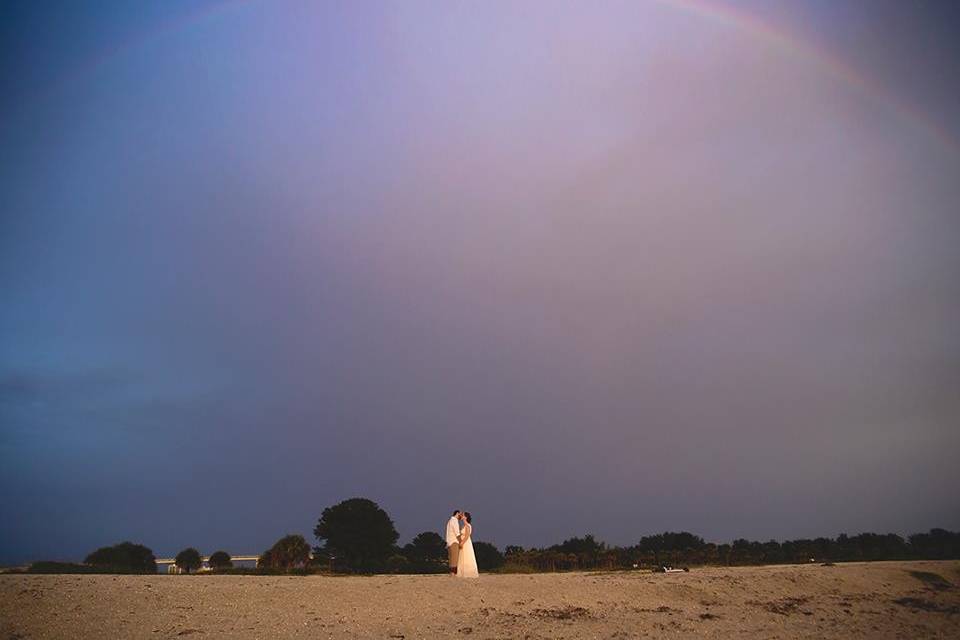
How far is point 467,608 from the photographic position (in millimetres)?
18953

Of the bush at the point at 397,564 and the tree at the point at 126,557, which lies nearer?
the tree at the point at 126,557

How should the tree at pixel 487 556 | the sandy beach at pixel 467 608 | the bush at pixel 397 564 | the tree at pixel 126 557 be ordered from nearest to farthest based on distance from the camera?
the sandy beach at pixel 467 608, the tree at pixel 126 557, the bush at pixel 397 564, the tree at pixel 487 556

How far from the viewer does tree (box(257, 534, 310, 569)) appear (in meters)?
33.0

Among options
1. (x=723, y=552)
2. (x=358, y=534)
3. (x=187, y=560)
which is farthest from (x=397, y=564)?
(x=723, y=552)

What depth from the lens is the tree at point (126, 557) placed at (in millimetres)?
28281

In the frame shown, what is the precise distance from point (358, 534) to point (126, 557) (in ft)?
32.5

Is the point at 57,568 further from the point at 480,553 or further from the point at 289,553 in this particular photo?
the point at 480,553

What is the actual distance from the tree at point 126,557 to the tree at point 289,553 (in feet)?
17.9

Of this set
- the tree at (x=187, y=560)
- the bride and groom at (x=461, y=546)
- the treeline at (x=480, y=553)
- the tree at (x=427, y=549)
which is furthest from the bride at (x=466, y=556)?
the tree at (x=187, y=560)

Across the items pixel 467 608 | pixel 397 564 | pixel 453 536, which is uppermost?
pixel 453 536

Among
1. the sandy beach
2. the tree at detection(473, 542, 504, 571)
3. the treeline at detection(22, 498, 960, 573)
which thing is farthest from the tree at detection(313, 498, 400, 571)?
the sandy beach

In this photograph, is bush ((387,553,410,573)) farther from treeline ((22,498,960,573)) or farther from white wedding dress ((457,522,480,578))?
white wedding dress ((457,522,480,578))

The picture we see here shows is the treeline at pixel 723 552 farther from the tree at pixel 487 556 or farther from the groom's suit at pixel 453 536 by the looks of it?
the groom's suit at pixel 453 536

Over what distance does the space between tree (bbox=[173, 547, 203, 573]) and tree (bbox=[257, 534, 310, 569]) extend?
450 centimetres
